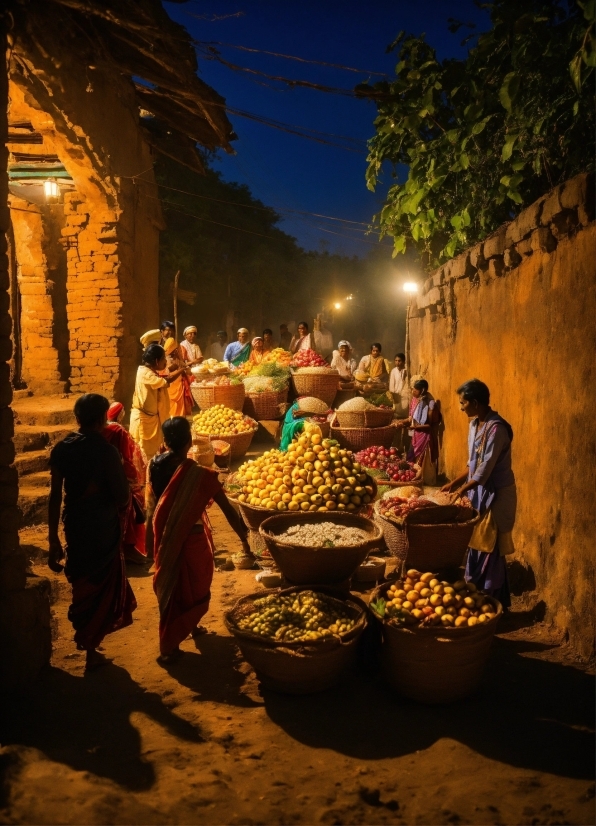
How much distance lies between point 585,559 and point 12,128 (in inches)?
398

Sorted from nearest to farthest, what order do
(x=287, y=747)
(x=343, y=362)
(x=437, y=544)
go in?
(x=287, y=747) < (x=437, y=544) < (x=343, y=362)

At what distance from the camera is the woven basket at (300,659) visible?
361cm

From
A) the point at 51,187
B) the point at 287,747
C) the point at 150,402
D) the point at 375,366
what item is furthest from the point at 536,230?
the point at 375,366

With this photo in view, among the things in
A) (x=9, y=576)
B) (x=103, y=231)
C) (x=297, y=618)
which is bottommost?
(x=297, y=618)

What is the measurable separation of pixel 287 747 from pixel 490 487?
2.61 m

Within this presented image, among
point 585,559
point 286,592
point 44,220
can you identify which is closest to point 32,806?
point 286,592

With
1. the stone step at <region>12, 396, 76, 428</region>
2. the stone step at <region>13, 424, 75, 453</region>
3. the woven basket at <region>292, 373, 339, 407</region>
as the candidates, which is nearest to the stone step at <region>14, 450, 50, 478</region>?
the stone step at <region>13, 424, 75, 453</region>

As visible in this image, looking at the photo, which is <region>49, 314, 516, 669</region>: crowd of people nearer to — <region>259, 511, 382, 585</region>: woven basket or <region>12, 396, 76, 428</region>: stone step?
<region>259, 511, 382, 585</region>: woven basket

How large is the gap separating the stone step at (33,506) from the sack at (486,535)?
520 cm

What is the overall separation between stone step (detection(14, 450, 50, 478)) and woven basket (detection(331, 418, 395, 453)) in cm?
436

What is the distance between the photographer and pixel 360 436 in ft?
31.3

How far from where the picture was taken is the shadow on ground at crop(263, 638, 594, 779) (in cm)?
323

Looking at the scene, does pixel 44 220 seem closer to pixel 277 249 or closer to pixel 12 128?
pixel 12 128

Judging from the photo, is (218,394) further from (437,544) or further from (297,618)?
(297,618)
